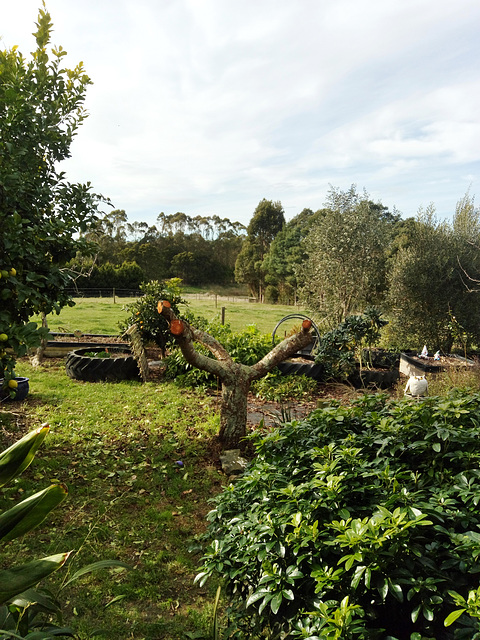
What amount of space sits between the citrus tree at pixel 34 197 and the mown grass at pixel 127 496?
121 cm

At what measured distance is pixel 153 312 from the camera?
28.8 ft

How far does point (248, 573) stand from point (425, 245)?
13496mm

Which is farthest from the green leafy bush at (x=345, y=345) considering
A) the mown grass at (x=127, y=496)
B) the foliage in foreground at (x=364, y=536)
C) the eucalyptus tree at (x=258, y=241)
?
the eucalyptus tree at (x=258, y=241)

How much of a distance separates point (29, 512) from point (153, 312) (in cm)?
754

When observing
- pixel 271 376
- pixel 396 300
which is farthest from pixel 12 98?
pixel 396 300

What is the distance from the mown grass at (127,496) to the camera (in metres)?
2.49

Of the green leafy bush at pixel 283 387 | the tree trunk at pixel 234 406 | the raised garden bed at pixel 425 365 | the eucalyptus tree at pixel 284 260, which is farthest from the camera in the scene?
the eucalyptus tree at pixel 284 260

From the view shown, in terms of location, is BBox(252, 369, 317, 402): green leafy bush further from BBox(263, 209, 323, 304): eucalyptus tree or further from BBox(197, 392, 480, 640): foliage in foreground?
BBox(263, 209, 323, 304): eucalyptus tree

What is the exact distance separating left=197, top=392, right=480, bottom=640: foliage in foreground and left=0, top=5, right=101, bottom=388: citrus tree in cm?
228

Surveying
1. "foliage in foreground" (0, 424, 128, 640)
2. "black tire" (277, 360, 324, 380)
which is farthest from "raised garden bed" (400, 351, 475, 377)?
"foliage in foreground" (0, 424, 128, 640)

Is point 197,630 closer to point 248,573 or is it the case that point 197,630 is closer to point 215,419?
point 248,573

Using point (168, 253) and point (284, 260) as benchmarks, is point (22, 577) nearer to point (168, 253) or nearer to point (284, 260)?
point (284, 260)

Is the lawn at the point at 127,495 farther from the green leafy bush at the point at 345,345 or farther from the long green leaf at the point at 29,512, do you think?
the green leafy bush at the point at 345,345

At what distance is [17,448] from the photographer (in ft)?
4.64
